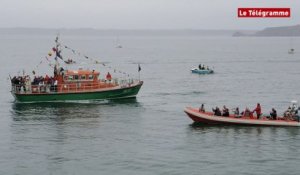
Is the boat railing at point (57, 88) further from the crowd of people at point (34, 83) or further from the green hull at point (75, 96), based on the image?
the green hull at point (75, 96)

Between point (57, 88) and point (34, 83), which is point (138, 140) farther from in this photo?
point (34, 83)

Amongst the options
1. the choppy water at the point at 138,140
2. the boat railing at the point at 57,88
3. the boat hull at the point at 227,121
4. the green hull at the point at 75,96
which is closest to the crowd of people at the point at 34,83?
the boat railing at the point at 57,88

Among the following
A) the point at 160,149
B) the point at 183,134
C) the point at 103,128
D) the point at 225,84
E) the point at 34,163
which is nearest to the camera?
the point at 34,163

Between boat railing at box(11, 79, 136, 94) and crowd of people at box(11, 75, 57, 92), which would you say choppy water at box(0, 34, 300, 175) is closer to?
boat railing at box(11, 79, 136, 94)

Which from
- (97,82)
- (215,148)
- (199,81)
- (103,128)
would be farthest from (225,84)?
(215,148)

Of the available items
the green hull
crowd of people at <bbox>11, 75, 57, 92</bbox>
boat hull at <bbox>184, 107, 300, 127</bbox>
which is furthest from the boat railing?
boat hull at <bbox>184, 107, 300, 127</bbox>

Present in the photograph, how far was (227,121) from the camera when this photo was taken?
53.6m

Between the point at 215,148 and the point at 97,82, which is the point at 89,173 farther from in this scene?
the point at 97,82

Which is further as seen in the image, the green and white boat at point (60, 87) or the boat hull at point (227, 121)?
the green and white boat at point (60, 87)

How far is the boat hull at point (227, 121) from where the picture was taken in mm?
52562

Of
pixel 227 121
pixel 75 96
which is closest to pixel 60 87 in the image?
pixel 75 96

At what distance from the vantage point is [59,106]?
67.6 m

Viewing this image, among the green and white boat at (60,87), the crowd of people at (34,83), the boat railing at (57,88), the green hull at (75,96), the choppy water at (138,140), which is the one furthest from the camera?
the boat railing at (57,88)

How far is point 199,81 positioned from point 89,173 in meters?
66.7
